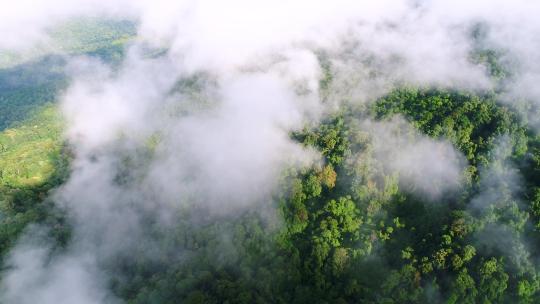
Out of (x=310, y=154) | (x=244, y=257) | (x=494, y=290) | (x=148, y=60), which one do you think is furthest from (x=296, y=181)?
(x=148, y=60)

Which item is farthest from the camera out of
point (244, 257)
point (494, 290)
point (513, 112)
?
point (513, 112)

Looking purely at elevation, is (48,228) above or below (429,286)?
above

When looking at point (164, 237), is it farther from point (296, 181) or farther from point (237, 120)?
point (237, 120)

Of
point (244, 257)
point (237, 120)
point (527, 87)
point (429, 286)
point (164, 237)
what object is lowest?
point (429, 286)

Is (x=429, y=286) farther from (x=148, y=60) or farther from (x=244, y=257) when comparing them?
(x=148, y=60)

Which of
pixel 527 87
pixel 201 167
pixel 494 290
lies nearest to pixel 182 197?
pixel 201 167

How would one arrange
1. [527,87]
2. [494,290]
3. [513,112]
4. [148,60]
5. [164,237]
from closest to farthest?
1. [494,290]
2. [164,237]
3. [513,112]
4. [527,87]
5. [148,60]

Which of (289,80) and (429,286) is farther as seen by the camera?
(289,80)
